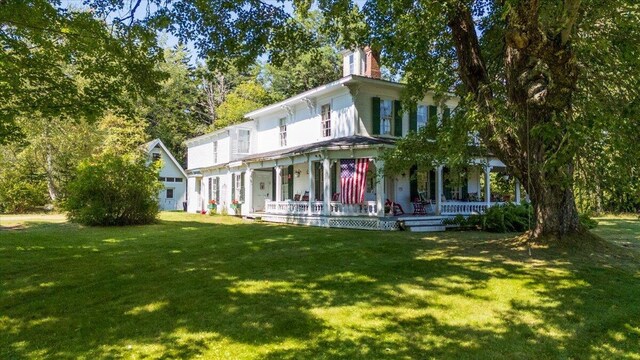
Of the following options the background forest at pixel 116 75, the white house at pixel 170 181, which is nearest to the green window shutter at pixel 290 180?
the background forest at pixel 116 75

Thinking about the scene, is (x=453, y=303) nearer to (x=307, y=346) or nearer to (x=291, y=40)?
(x=307, y=346)

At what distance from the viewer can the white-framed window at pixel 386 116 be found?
19.0 metres

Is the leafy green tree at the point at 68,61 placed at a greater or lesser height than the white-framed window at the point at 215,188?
greater

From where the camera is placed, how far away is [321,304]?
19.7 feet

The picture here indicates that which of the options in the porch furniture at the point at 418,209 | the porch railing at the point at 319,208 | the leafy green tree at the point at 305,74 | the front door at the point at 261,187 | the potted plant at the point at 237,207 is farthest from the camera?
the leafy green tree at the point at 305,74

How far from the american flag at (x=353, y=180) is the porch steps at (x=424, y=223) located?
6.22 feet

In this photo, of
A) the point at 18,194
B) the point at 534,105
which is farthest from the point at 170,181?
the point at 534,105

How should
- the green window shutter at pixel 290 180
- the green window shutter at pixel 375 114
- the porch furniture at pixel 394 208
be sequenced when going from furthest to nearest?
the green window shutter at pixel 290 180 → the green window shutter at pixel 375 114 → the porch furniture at pixel 394 208

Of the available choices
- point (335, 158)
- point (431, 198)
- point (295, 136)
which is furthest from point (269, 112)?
point (431, 198)

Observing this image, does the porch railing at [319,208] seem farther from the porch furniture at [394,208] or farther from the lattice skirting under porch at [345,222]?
the porch furniture at [394,208]

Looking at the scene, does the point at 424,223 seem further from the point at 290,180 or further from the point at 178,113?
the point at 178,113

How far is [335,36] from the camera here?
13344 mm

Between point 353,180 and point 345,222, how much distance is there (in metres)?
1.70

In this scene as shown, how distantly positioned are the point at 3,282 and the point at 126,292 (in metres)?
2.49
